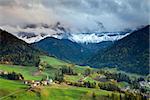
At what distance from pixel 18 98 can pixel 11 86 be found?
86.1 ft

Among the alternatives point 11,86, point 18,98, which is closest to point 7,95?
point 18,98

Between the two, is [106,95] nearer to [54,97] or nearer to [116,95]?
[116,95]

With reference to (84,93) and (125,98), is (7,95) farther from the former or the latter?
(125,98)

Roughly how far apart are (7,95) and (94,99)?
4101cm

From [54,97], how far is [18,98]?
1898 centimetres

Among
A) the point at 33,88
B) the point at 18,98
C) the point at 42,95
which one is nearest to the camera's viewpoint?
the point at 18,98

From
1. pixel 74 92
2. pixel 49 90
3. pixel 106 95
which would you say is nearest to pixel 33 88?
pixel 49 90

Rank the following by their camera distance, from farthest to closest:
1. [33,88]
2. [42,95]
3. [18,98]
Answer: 1. [33,88]
2. [42,95]
3. [18,98]

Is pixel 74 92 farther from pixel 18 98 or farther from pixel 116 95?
pixel 18 98

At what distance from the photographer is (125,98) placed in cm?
18762

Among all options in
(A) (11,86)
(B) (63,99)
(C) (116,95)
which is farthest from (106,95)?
(A) (11,86)

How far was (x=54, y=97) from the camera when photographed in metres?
181

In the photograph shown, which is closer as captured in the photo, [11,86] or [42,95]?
[42,95]

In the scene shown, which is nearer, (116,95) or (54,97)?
(54,97)
